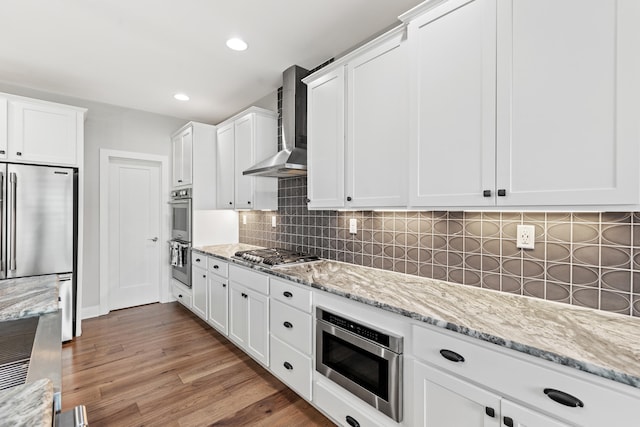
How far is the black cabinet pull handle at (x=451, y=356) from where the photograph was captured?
1240mm

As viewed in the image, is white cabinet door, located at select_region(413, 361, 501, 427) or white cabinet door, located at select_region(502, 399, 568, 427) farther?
white cabinet door, located at select_region(413, 361, 501, 427)

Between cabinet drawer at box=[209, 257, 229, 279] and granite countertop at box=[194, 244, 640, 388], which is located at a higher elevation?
granite countertop at box=[194, 244, 640, 388]

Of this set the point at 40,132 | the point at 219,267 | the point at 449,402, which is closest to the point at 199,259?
the point at 219,267

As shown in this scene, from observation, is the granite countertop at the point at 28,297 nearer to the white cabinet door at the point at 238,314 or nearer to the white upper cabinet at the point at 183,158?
the white cabinet door at the point at 238,314

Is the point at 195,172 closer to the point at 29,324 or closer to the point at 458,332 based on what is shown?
the point at 29,324

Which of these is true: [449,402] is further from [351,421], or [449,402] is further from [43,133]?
[43,133]

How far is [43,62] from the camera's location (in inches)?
111

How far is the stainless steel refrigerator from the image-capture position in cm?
285

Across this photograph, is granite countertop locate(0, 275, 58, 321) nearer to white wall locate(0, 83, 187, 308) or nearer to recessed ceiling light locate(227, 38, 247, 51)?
recessed ceiling light locate(227, 38, 247, 51)

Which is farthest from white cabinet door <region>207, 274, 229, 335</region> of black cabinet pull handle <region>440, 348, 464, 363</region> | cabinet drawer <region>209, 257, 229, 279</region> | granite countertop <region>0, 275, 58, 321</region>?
black cabinet pull handle <region>440, 348, 464, 363</region>

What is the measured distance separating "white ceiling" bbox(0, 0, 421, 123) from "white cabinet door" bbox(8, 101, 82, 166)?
36 centimetres

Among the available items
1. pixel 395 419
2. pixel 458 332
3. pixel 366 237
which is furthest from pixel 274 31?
pixel 395 419

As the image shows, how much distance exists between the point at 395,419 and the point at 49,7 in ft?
10.8

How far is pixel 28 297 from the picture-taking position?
4.37 ft
